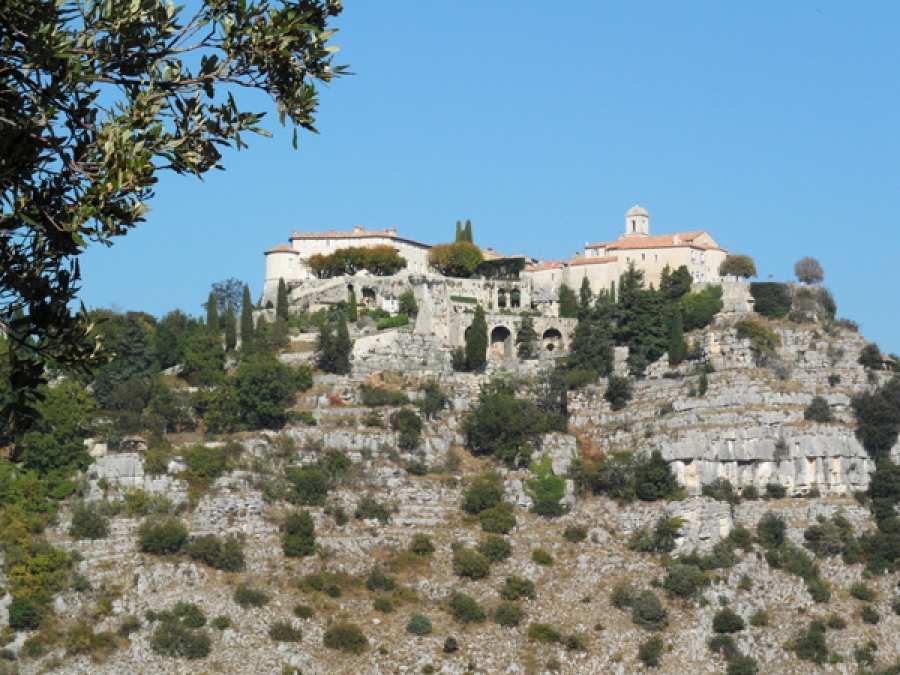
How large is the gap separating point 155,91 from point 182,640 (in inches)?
1495

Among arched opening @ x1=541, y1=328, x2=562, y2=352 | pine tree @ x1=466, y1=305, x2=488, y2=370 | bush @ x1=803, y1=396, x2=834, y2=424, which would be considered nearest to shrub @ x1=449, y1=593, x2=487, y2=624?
bush @ x1=803, y1=396, x2=834, y2=424

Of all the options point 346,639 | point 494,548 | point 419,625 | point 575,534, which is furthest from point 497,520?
point 346,639

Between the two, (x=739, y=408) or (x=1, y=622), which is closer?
(x=1, y=622)

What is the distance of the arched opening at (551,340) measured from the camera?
70.8 m

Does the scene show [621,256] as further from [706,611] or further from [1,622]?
[1,622]

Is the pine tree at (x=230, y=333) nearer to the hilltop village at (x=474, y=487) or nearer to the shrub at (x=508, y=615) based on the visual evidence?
the hilltop village at (x=474, y=487)

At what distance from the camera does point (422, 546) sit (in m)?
51.5

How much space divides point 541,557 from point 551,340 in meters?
21.1

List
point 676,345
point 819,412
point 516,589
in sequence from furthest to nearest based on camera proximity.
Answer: point 676,345 → point 819,412 → point 516,589

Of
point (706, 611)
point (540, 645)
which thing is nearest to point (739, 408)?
point (706, 611)

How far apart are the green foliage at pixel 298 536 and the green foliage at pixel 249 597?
259cm

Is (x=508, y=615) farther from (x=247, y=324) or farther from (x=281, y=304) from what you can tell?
(x=281, y=304)

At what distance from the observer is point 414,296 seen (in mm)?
71125

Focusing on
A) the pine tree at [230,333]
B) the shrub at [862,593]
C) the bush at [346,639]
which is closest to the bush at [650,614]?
the shrub at [862,593]
